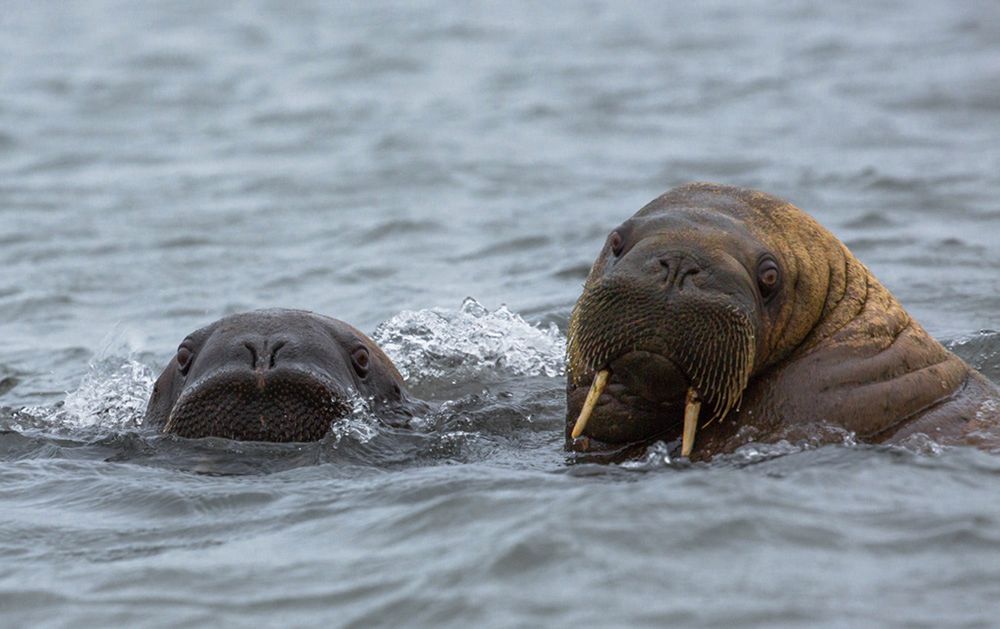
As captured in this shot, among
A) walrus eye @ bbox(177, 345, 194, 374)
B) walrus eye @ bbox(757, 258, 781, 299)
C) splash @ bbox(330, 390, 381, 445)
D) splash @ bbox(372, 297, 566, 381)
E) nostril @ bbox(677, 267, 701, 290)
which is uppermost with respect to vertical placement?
nostril @ bbox(677, 267, 701, 290)

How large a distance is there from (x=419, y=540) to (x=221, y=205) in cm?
1209

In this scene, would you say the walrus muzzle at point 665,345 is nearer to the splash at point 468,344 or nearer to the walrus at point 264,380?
the walrus at point 264,380

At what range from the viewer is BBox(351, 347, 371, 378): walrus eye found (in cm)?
852

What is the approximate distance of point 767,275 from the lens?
23.7ft

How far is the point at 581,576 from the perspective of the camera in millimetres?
6070

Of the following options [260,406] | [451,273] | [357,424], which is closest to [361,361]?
[357,424]

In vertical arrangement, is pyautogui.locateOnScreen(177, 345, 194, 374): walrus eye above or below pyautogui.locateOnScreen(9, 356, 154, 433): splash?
above

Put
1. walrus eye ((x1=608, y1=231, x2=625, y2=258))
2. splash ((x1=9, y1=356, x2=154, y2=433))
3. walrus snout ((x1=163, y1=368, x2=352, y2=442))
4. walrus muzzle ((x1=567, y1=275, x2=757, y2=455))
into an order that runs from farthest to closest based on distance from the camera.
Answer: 1. splash ((x1=9, y1=356, x2=154, y2=433))
2. walrus snout ((x1=163, y1=368, x2=352, y2=442))
3. walrus eye ((x1=608, y1=231, x2=625, y2=258))
4. walrus muzzle ((x1=567, y1=275, x2=757, y2=455))

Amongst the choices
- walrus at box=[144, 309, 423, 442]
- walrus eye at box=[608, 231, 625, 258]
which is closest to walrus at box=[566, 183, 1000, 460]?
walrus eye at box=[608, 231, 625, 258]

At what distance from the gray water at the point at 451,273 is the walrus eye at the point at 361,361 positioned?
40 cm

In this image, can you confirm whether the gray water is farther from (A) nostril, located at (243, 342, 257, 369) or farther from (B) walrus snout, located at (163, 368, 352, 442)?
(A) nostril, located at (243, 342, 257, 369)

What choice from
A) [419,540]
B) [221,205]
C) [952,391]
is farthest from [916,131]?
[419,540]

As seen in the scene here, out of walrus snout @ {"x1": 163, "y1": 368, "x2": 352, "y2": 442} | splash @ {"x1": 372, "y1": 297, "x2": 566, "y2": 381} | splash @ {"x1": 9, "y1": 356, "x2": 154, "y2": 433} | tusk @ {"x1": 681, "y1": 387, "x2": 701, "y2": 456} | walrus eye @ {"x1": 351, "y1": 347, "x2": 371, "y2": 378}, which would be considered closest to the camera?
tusk @ {"x1": 681, "y1": 387, "x2": 701, "y2": 456}

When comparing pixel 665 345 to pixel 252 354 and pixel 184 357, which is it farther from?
pixel 184 357
